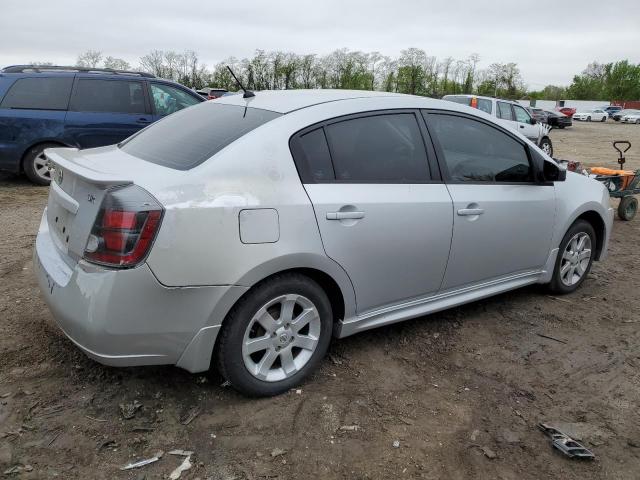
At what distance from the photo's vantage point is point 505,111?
624 inches

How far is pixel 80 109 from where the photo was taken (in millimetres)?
8461

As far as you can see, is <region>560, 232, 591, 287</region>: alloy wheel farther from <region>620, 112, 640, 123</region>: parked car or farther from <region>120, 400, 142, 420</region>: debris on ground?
<region>620, 112, 640, 123</region>: parked car

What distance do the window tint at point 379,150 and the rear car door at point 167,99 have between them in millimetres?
6392

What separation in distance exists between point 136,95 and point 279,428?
24.2 feet

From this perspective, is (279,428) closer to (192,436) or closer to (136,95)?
(192,436)

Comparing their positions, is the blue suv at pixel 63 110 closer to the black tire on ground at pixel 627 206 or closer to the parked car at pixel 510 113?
the black tire on ground at pixel 627 206

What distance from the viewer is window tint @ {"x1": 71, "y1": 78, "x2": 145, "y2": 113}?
8492 mm

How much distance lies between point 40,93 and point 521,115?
1311cm

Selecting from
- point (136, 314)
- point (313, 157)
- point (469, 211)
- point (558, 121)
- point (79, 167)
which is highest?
point (313, 157)

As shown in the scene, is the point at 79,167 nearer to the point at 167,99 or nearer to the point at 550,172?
the point at 550,172

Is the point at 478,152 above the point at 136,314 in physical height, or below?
above

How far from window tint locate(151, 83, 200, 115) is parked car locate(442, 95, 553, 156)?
8.46 metres

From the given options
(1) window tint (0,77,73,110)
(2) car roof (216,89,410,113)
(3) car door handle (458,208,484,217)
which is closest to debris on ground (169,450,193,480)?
(2) car roof (216,89,410,113)

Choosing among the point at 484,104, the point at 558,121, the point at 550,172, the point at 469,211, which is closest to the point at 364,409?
the point at 469,211
